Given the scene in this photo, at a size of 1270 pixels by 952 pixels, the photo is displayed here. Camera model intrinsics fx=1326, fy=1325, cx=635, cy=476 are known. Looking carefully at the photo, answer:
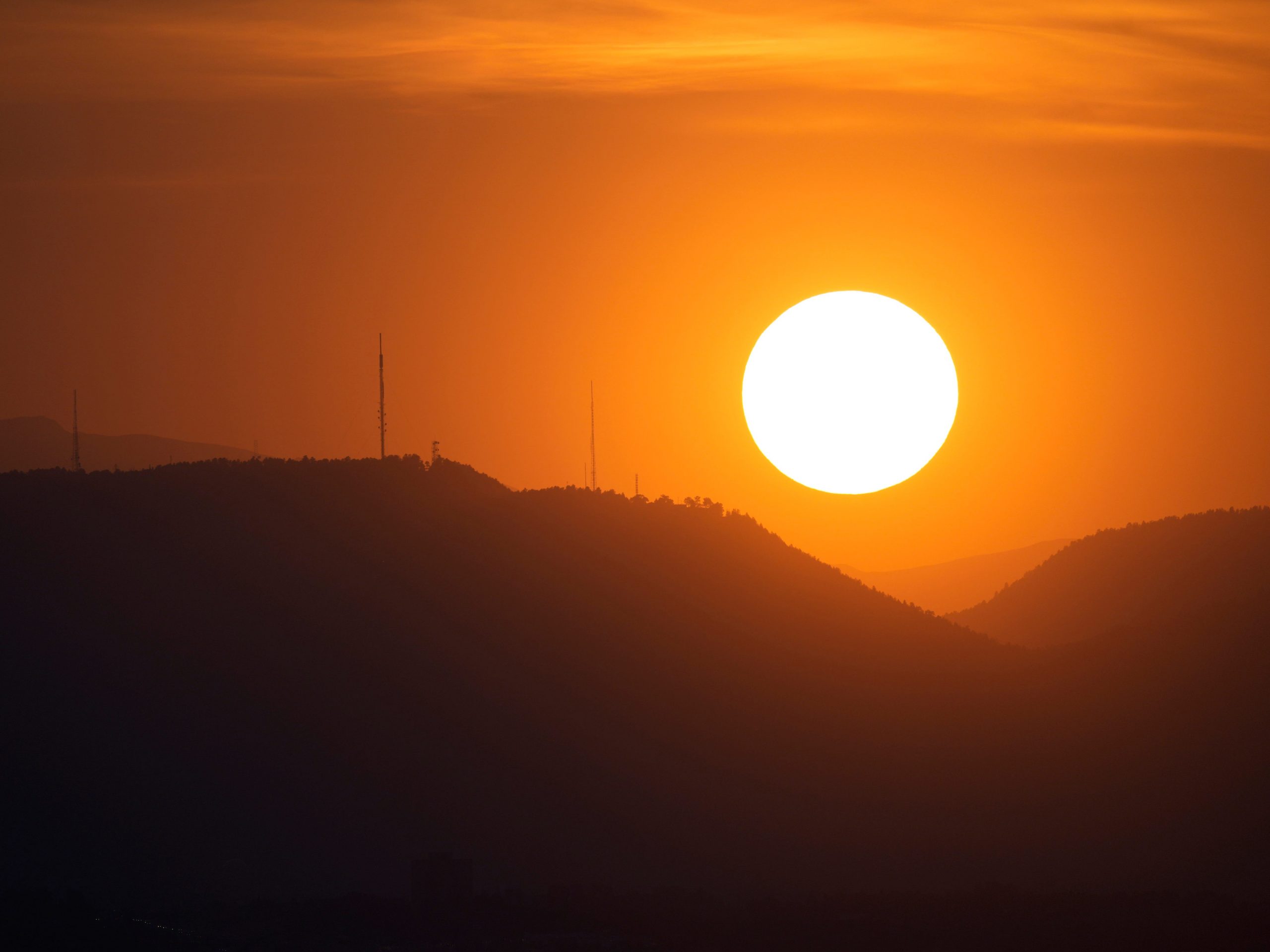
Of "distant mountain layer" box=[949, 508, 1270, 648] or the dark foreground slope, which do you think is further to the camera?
"distant mountain layer" box=[949, 508, 1270, 648]

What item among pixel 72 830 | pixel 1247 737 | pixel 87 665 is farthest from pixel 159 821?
pixel 1247 737

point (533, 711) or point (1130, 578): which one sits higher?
point (1130, 578)

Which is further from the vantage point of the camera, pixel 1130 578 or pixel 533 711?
pixel 1130 578

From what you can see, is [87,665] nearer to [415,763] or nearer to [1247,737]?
[415,763]

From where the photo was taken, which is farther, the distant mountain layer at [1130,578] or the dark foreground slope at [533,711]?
the distant mountain layer at [1130,578]
